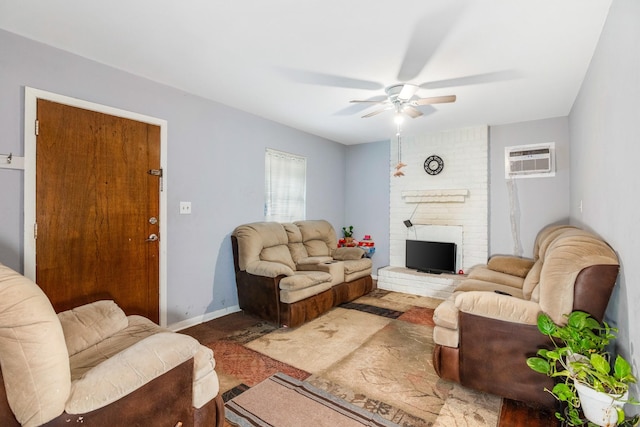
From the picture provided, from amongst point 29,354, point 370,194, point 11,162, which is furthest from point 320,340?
point 370,194

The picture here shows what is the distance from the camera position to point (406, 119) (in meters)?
4.17

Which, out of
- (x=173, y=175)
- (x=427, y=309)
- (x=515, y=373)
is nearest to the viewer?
(x=515, y=373)

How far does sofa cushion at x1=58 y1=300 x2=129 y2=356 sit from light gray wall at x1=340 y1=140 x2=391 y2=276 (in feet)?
13.9

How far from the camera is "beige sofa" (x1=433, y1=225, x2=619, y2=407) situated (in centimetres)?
167

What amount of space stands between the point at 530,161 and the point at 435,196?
4.38 feet

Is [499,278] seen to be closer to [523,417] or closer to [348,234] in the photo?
[523,417]

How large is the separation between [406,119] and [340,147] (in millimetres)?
1817

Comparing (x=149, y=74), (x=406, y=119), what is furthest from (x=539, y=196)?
(x=149, y=74)

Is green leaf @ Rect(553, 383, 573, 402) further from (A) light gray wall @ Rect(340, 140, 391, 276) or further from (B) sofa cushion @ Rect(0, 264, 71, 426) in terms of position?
(A) light gray wall @ Rect(340, 140, 391, 276)

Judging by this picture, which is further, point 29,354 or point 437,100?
point 437,100

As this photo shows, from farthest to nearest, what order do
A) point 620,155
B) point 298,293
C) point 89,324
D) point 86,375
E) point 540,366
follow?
point 298,293 < point 89,324 < point 620,155 < point 540,366 < point 86,375

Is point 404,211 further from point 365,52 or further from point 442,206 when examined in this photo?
point 365,52

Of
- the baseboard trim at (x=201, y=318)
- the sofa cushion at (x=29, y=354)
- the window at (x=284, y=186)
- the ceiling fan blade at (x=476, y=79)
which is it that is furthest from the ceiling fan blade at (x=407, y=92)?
the baseboard trim at (x=201, y=318)

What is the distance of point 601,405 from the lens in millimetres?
1288
